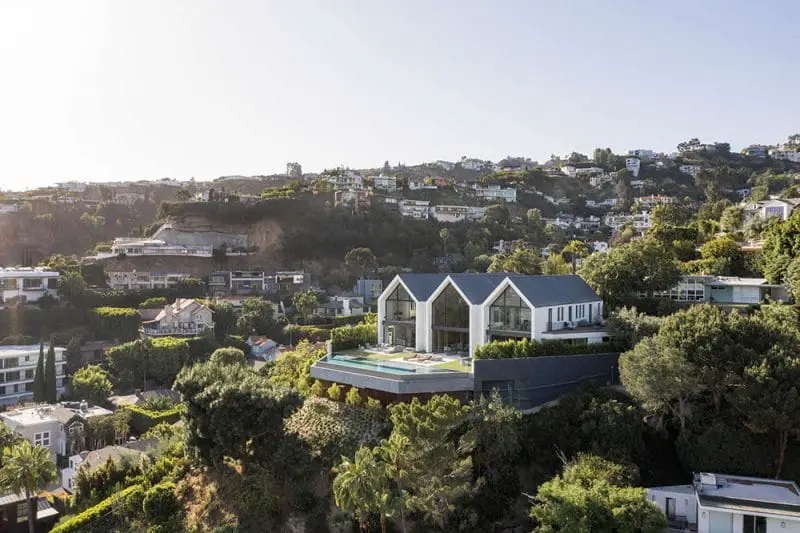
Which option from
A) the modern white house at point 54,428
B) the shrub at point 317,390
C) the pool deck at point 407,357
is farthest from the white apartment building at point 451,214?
the shrub at point 317,390

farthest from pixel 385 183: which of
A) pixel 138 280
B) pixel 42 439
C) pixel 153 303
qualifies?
pixel 42 439

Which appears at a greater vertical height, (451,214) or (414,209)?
(414,209)

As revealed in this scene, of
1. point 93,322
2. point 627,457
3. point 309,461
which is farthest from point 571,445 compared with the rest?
point 93,322

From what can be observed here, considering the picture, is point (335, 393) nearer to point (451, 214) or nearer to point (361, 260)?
point (361, 260)

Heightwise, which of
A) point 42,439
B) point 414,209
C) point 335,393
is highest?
point 414,209

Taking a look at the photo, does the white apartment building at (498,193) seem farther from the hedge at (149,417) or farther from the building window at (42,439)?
the building window at (42,439)

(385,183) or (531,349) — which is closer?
(531,349)

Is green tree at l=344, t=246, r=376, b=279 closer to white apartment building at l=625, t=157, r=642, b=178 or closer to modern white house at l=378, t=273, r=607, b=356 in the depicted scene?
modern white house at l=378, t=273, r=607, b=356
